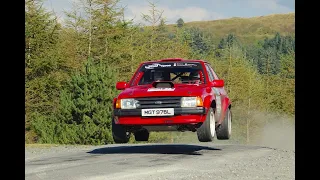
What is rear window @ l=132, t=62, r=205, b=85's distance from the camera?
11870 mm

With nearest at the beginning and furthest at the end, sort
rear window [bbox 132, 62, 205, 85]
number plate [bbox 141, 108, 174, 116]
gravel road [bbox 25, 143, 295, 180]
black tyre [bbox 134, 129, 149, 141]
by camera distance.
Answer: gravel road [bbox 25, 143, 295, 180], number plate [bbox 141, 108, 174, 116], rear window [bbox 132, 62, 205, 85], black tyre [bbox 134, 129, 149, 141]

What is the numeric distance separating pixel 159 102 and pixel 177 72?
2.57ft

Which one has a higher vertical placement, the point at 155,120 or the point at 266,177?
the point at 155,120

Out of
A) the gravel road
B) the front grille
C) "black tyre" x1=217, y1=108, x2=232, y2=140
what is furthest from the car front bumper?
the gravel road

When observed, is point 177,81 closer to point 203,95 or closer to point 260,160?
point 203,95

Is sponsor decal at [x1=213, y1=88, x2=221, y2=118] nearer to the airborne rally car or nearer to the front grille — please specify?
the airborne rally car

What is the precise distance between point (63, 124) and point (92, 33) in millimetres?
14989

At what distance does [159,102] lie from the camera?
11.5 m

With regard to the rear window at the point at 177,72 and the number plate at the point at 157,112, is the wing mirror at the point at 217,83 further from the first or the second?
the number plate at the point at 157,112

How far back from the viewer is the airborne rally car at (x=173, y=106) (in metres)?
11.4

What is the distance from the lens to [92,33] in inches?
1799
